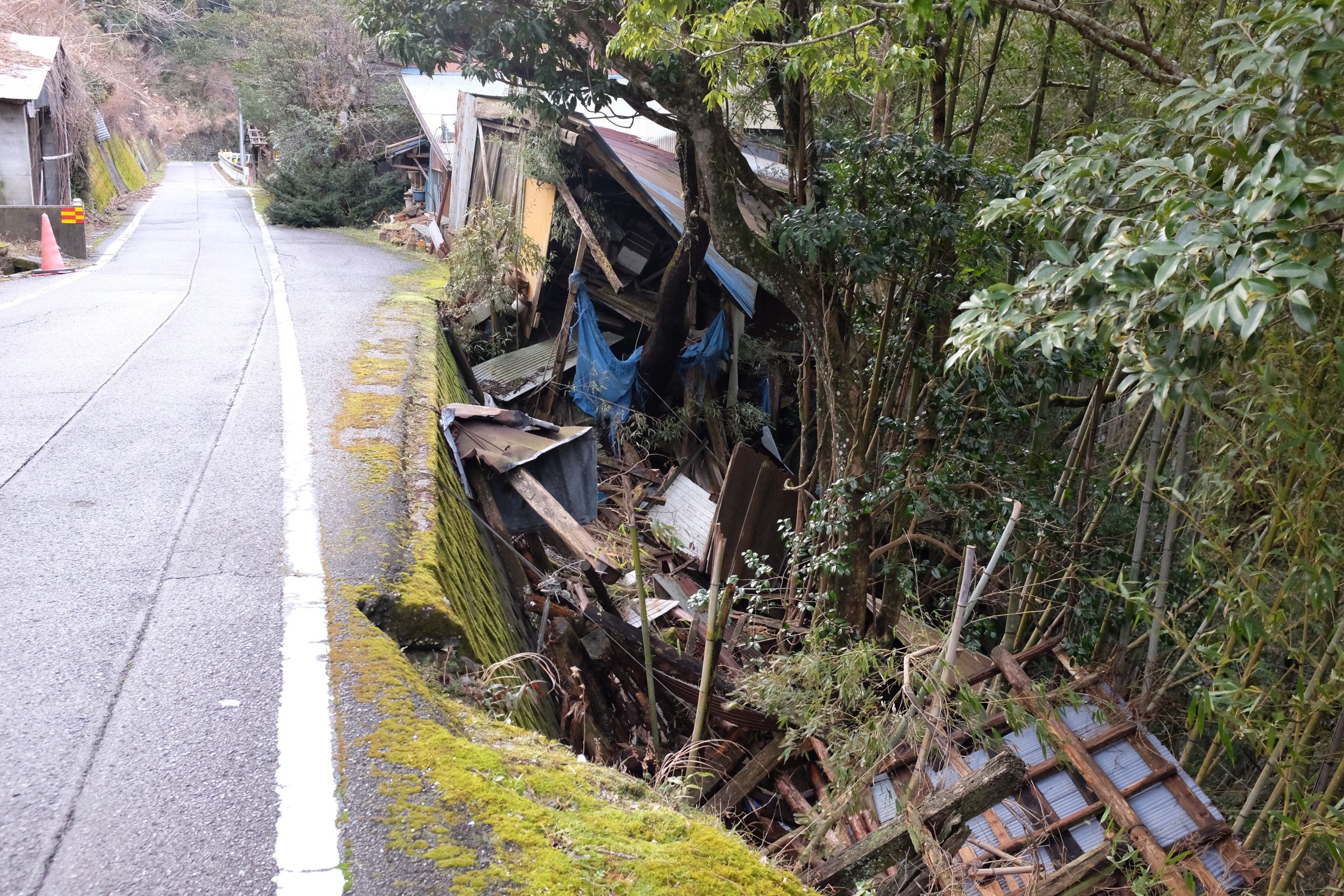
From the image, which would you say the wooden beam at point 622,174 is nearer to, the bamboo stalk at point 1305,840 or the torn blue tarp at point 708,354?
A: the torn blue tarp at point 708,354

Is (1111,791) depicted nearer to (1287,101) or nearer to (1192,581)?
(1192,581)

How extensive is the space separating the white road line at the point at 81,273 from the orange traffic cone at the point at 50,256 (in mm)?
202

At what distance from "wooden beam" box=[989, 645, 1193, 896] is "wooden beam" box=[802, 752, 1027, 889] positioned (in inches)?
54.7

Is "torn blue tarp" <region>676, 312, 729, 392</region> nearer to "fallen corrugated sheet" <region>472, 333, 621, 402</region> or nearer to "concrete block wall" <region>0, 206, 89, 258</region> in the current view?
"fallen corrugated sheet" <region>472, 333, 621, 402</region>

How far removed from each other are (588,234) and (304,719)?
9441mm

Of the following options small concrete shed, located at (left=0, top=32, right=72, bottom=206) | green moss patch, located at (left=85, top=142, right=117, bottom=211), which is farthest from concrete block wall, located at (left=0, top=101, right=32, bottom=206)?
green moss patch, located at (left=85, top=142, right=117, bottom=211)

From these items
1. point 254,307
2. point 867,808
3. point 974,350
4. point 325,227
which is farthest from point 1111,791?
point 325,227

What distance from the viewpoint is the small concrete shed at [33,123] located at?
1673cm

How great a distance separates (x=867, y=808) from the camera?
15.7 ft

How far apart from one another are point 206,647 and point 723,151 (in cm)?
478

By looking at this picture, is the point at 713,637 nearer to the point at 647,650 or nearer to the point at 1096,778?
the point at 647,650

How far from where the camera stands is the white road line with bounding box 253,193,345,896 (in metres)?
2.34

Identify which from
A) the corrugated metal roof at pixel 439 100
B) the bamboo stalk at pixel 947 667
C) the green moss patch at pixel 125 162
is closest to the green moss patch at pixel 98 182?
the green moss patch at pixel 125 162

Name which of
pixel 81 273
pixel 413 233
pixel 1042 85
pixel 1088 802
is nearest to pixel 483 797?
pixel 1088 802
